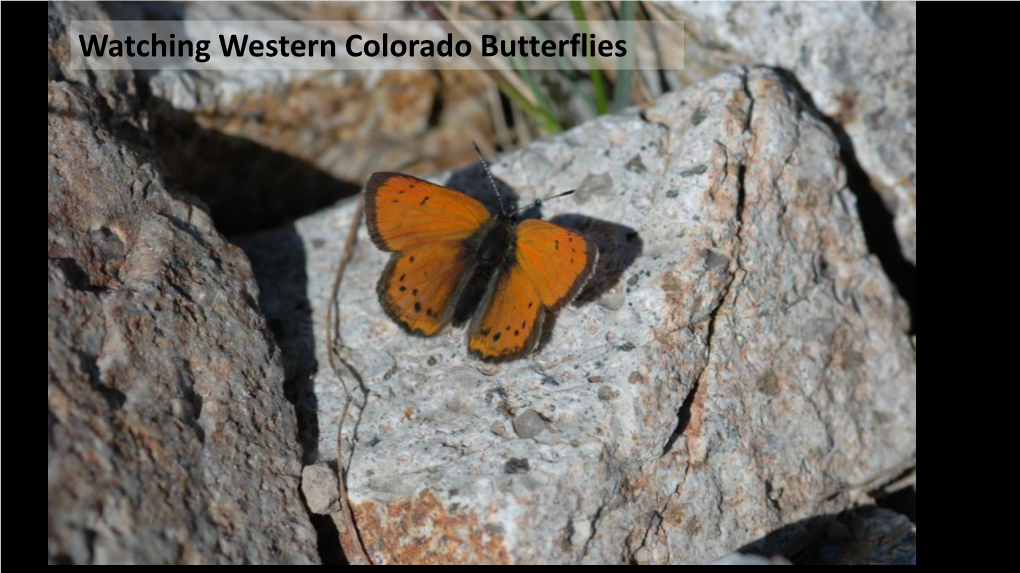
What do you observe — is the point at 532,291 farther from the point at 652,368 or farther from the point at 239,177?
the point at 239,177

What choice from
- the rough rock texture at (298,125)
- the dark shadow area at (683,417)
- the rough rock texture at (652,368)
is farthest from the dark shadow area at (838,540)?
the rough rock texture at (298,125)

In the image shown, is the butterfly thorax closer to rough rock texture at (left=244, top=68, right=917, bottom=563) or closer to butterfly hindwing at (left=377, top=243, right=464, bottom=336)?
butterfly hindwing at (left=377, top=243, right=464, bottom=336)

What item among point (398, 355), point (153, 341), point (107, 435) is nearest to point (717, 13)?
point (398, 355)

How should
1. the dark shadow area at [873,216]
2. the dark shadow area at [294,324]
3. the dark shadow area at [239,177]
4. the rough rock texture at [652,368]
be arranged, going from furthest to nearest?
the dark shadow area at [239,177]
the dark shadow area at [873,216]
the dark shadow area at [294,324]
the rough rock texture at [652,368]

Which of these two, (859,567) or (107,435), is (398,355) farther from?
(859,567)

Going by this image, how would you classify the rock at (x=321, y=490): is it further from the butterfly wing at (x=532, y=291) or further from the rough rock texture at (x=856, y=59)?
the rough rock texture at (x=856, y=59)

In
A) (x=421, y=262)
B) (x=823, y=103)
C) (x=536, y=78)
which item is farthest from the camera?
(x=536, y=78)

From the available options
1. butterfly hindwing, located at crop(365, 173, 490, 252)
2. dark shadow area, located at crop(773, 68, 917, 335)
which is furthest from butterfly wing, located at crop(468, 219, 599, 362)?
dark shadow area, located at crop(773, 68, 917, 335)
